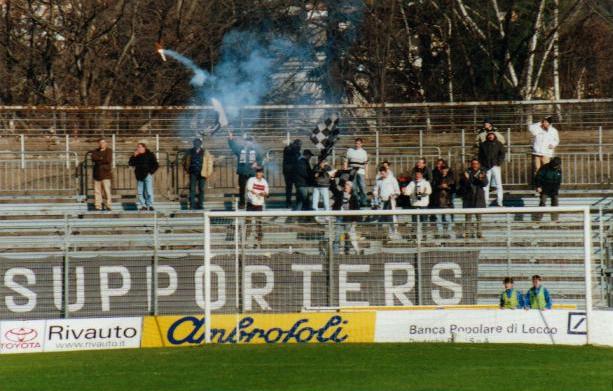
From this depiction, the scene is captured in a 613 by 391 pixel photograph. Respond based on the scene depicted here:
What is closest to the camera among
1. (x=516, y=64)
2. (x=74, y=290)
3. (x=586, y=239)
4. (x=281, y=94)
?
(x=586, y=239)

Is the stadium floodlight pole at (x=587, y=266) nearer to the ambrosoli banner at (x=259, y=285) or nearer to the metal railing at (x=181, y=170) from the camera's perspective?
the ambrosoli banner at (x=259, y=285)

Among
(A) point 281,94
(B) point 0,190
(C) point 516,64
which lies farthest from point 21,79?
(C) point 516,64

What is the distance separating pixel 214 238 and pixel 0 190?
808cm

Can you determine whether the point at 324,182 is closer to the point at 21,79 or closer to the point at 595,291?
the point at 595,291

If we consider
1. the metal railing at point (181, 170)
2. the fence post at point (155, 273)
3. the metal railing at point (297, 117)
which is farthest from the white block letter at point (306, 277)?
the metal railing at point (297, 117)

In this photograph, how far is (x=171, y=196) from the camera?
101ft

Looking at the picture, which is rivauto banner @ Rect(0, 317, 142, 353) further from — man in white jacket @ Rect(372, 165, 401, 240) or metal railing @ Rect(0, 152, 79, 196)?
metal railing @ Rect(0, 152, 79, 196)

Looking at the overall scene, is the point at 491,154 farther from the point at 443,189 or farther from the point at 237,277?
the point at 237,277

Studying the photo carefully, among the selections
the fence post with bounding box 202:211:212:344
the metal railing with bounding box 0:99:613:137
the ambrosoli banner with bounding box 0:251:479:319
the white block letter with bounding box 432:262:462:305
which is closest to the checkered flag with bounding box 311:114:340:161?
the metal railing with bounding box 0:99:613:137

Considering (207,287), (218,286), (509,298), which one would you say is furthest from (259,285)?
(509,298)

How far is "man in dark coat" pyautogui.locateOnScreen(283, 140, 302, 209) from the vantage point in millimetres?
28938

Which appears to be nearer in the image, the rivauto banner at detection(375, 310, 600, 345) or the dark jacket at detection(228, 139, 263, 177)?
the rivauto banner at detection(375, 310, 600, 345)

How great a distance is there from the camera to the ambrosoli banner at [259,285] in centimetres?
2314

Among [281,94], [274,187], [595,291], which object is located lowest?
[595,291]
